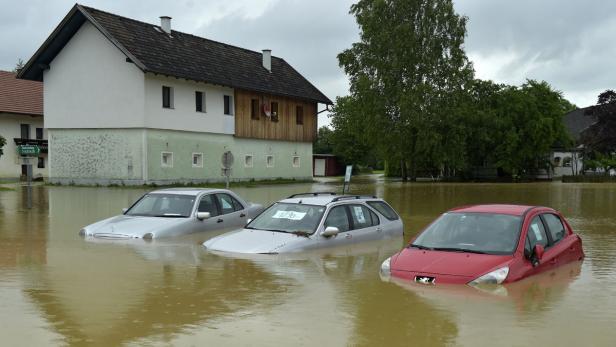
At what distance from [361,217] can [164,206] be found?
4.54m

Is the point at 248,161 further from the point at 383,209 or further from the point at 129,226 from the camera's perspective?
the point at 383,209

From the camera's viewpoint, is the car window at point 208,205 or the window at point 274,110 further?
the window at point 274,110

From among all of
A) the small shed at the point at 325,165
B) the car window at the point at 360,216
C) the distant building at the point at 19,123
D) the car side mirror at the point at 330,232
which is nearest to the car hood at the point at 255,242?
the car side mirror at the point at 330,232

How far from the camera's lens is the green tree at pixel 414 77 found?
2024 inches

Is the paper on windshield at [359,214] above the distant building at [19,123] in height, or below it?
below

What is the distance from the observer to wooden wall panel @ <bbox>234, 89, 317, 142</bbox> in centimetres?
4775

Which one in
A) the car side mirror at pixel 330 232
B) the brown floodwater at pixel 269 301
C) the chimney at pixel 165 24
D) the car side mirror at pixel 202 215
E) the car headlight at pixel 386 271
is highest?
the chimney at pixel 165 24

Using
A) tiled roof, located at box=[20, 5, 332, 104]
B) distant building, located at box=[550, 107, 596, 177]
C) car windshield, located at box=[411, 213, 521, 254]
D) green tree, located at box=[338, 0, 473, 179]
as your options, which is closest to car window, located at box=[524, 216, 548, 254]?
car windshield, located at box=[411, 213, 521, 254]

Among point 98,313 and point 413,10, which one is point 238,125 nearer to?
point 413,10

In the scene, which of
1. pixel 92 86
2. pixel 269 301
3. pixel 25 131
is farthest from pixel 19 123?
pixel 269 301

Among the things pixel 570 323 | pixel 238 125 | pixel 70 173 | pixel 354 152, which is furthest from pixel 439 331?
pixel 354 152

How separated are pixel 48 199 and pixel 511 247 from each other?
23.9 metres

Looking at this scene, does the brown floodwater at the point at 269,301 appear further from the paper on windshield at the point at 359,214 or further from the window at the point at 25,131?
the window at the point at 25,131

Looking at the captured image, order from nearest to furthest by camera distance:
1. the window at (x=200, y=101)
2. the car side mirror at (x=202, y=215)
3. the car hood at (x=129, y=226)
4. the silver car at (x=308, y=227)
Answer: the silver car at (x=308, y=227) → the car hood at (x=129, y=226) → the car side mirror at (x=202, y=215) → the window at (x=200, y=101)
